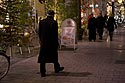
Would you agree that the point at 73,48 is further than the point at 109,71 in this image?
Yes

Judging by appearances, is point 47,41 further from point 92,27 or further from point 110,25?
point 110,25

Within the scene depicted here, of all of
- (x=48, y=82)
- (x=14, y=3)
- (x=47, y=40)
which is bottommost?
(x=48, y=82)

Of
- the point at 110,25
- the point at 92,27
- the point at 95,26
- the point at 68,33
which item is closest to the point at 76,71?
the point at 68,33

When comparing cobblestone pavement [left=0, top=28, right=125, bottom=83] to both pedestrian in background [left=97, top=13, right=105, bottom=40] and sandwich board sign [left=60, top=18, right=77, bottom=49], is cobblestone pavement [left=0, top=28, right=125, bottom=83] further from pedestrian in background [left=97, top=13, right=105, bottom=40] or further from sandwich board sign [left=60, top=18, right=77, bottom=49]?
pedestrian in background [left=97, top=13, right=105, bottom=40]

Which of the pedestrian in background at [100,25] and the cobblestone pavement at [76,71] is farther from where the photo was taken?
the pedestrian in background at [100,25]

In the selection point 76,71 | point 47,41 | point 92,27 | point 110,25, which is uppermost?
point 110,25

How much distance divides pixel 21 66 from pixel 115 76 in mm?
3663

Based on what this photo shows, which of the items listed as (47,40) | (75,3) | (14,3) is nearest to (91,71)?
(47,40)

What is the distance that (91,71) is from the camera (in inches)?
456

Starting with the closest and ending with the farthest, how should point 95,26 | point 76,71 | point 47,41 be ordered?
point 47,41, point 76,71, point 95,26

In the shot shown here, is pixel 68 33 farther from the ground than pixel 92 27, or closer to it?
closer to it

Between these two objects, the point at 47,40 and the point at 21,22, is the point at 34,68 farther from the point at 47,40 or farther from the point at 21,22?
the point at 21,22

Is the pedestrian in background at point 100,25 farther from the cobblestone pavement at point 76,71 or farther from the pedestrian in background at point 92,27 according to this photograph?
the cobblestone pavement at point 76,71

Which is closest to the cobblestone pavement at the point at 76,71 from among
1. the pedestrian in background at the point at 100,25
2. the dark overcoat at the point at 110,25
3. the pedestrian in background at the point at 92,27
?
the pedestrian in background at the point at 92,27
